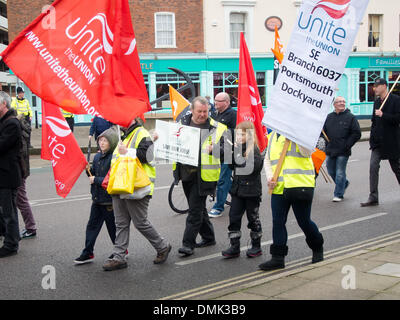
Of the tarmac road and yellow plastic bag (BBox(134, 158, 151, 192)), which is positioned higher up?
yellow plastic bag (BBox(134, 158, 151, 192))

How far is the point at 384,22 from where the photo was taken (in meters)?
37.0

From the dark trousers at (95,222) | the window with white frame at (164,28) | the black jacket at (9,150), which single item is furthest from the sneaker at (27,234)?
the window with white frame at (164,28)

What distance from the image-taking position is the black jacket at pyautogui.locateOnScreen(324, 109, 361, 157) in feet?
33.6

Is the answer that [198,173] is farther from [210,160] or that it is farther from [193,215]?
[193,215]

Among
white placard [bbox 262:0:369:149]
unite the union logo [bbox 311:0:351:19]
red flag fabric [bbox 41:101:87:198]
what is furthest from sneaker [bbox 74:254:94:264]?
unite the union logo [bbox 311:0:351:19]

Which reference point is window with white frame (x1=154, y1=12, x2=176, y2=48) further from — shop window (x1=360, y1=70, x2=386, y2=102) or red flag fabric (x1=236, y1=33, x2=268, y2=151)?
red flag fabric (x1=236, y1=33, x2=268, y2=151)

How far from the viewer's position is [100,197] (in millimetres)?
6449

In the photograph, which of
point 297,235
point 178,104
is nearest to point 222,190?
point 178,104

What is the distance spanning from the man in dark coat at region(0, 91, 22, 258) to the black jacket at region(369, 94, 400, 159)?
594cm

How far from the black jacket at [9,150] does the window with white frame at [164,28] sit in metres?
26.8

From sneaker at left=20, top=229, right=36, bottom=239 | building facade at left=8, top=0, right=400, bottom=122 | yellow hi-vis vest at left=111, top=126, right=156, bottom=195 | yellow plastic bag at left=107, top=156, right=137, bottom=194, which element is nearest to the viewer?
yellow plastic bag at left=107, top=156, right=137, bottom=194

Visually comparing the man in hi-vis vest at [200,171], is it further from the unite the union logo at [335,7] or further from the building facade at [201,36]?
the building facade at [201,36]

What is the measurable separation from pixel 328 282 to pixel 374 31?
3539 centimetres

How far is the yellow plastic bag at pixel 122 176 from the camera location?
585 centimetres
